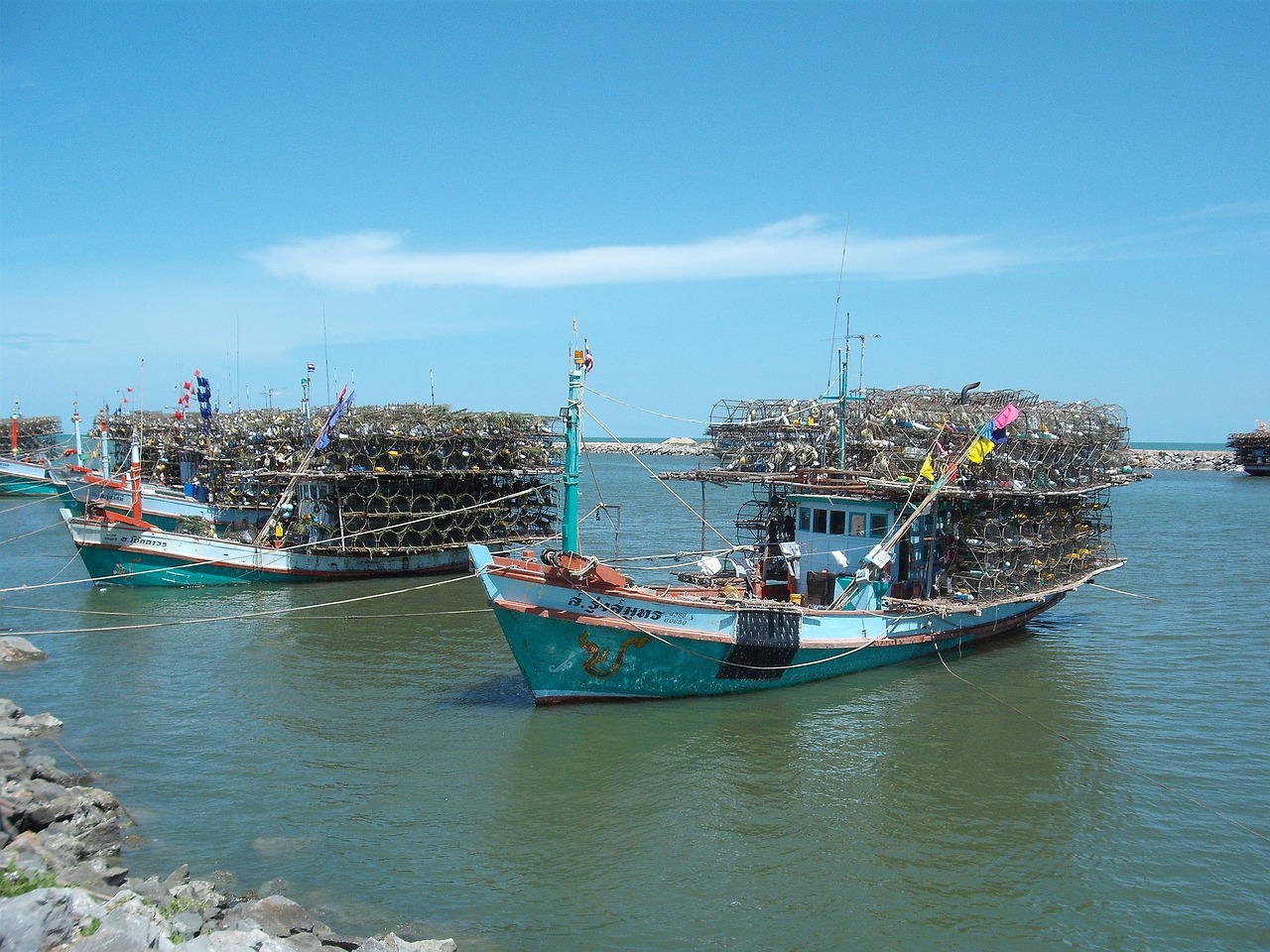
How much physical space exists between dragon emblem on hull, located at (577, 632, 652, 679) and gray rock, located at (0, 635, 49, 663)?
1395 centimetres

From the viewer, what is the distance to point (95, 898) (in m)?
9.56

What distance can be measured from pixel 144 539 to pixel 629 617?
20.1 metres

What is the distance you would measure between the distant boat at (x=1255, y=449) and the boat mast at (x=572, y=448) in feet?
341

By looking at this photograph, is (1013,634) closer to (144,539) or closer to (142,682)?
(142,682)

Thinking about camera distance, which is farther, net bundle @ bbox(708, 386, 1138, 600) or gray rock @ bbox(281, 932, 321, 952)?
net bundle @ bbox(708, 386, 1138, 600)

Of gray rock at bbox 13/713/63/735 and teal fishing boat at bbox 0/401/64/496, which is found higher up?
teal fishing boat at bbox 0/401/64/496

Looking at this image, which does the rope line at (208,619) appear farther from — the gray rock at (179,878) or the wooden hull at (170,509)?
the gray rock at (179,878)

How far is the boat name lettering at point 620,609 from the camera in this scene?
1717cm

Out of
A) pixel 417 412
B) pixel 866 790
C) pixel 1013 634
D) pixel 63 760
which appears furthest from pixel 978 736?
pixel 417 412

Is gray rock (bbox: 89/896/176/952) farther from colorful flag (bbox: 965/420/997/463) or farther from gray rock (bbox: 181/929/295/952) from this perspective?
colorful flag (bbox: 965/420/997/463)

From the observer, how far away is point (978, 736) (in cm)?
1783

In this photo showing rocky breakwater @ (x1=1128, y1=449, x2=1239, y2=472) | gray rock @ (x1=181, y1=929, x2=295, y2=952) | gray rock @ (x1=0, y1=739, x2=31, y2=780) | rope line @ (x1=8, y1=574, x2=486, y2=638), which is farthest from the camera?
rocky breakwater @ (x1=1128, y1=449, x2=1239, y2=472)

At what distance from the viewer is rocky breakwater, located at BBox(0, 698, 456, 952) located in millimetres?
8156

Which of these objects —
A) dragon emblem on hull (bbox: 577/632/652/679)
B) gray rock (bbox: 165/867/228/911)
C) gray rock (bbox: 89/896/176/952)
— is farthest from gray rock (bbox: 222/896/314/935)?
dragon emblem on hull (bbox: 577/632/652/679)
